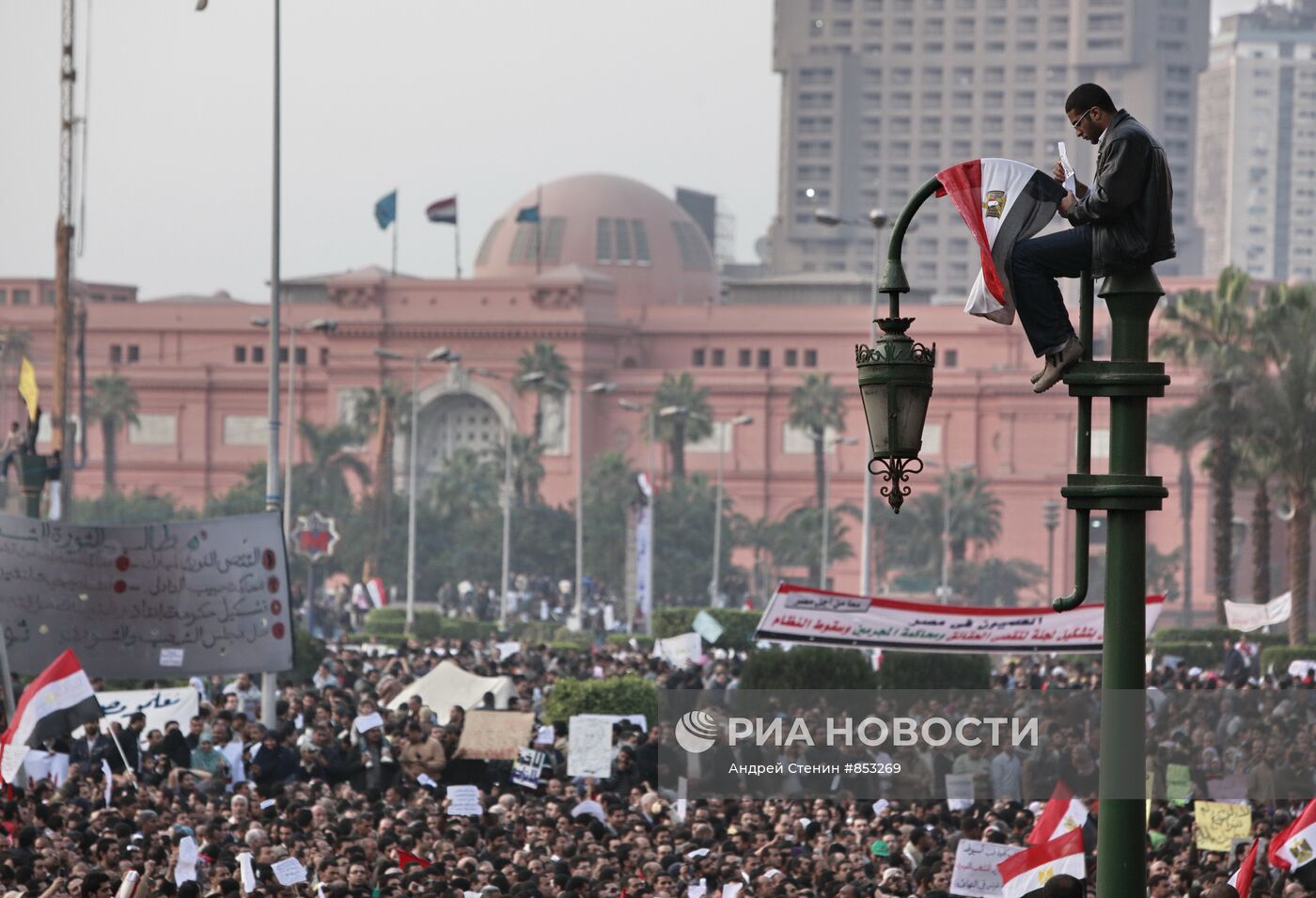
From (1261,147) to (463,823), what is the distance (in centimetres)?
15448

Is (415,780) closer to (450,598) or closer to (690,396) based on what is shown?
(450,598)

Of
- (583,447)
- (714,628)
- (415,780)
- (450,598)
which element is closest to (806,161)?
(583,447)

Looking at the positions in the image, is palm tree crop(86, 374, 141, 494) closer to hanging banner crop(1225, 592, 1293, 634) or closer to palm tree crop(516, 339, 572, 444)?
palm tree crop(516, 339, 572, 444)

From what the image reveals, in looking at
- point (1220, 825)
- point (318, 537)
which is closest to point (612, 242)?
point (318, 537)

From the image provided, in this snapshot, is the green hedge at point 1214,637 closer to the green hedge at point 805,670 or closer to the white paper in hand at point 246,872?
the green hedge at point 805,670

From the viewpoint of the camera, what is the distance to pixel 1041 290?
6438mm

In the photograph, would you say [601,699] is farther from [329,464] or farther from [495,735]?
[329,464]

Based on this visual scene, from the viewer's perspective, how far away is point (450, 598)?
62.2m

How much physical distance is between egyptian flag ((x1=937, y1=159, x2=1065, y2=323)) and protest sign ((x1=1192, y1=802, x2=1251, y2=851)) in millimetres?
8442

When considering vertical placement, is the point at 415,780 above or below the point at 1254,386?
below

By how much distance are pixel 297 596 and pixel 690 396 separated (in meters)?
22.2

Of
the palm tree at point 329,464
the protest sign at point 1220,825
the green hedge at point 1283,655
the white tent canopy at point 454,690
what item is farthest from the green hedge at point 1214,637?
the palm tree at point 329,464

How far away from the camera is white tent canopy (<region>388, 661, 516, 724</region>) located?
2375 cm

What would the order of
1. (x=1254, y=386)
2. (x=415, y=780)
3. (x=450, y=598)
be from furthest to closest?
(x=450, y=598), (x=1254, y=386), (x=415, y=780)
